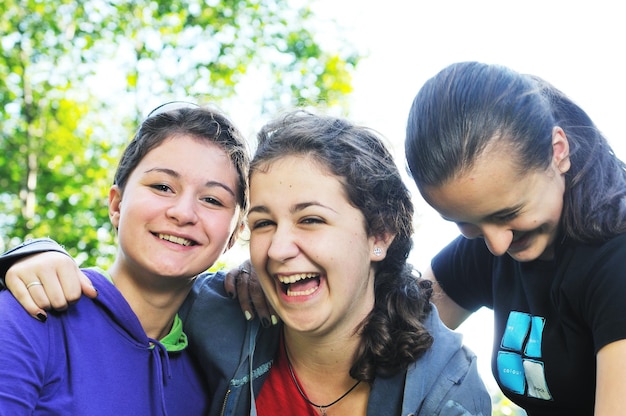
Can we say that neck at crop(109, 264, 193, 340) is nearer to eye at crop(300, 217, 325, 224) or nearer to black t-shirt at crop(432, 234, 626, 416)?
eye at crop(300, 217, 325, 224)

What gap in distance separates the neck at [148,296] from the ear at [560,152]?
1434mm

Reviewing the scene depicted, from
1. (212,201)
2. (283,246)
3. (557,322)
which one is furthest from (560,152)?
(212,201)

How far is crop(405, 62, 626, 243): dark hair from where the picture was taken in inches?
80.7

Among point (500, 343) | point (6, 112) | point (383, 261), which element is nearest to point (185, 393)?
point (383, 261)

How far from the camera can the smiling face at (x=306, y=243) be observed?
86.9 inches

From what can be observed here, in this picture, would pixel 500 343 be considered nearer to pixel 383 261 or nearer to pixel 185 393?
pixel 383 261

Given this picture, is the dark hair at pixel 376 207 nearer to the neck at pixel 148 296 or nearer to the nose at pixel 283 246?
the nose at pixel 283 246

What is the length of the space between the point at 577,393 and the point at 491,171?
85 cm

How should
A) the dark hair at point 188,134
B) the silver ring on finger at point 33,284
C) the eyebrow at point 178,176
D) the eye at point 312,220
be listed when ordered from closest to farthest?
the silver ring on finger at point 33,284
the eye at point 312,220
the eyebrow at point 178,176
the dark hair at point 188,134

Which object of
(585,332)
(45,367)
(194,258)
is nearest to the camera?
(45,367)

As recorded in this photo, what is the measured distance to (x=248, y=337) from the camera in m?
2.50

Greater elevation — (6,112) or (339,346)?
(6,112)

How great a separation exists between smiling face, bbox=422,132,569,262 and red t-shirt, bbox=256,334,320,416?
34.7 inches

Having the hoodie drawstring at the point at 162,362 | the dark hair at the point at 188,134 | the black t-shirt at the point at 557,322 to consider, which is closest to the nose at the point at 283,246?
the dark hair at the point at 188,134
